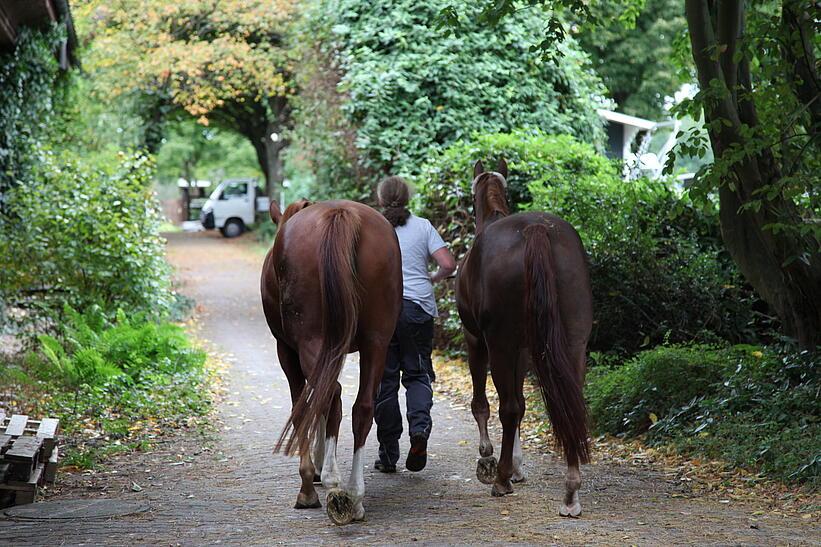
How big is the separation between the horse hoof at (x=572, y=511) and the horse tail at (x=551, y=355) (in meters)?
0.26

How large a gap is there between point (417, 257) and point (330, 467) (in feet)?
6.49

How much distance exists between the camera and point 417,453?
7008 mm

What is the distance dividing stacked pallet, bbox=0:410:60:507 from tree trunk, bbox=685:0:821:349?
216 inches

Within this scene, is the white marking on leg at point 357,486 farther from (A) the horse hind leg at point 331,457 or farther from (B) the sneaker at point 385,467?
(B) the sneaker at point 385,467

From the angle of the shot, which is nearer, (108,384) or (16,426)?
(16,426)

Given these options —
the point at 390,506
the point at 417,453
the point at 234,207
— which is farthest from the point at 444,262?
the point at 234,207

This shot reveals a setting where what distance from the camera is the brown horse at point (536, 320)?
571cm

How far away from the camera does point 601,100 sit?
17.6m

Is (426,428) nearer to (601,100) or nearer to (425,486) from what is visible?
(425,486)

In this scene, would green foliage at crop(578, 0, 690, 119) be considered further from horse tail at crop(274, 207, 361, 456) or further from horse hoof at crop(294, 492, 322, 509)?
horse hoof at crop(294, 492, 322, 509)

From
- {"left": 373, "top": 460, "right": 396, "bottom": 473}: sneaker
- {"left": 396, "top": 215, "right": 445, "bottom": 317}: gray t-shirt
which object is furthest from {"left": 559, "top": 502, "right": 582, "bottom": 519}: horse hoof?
{"left": 396, "top": 215, "right": 445, "bottom": 317}: gray t-shirt

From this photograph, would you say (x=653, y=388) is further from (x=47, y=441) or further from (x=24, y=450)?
(x=24, y=450)

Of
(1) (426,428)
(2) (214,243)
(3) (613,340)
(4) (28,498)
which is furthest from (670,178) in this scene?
(2) (214,243)

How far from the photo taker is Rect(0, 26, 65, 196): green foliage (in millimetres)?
15625
